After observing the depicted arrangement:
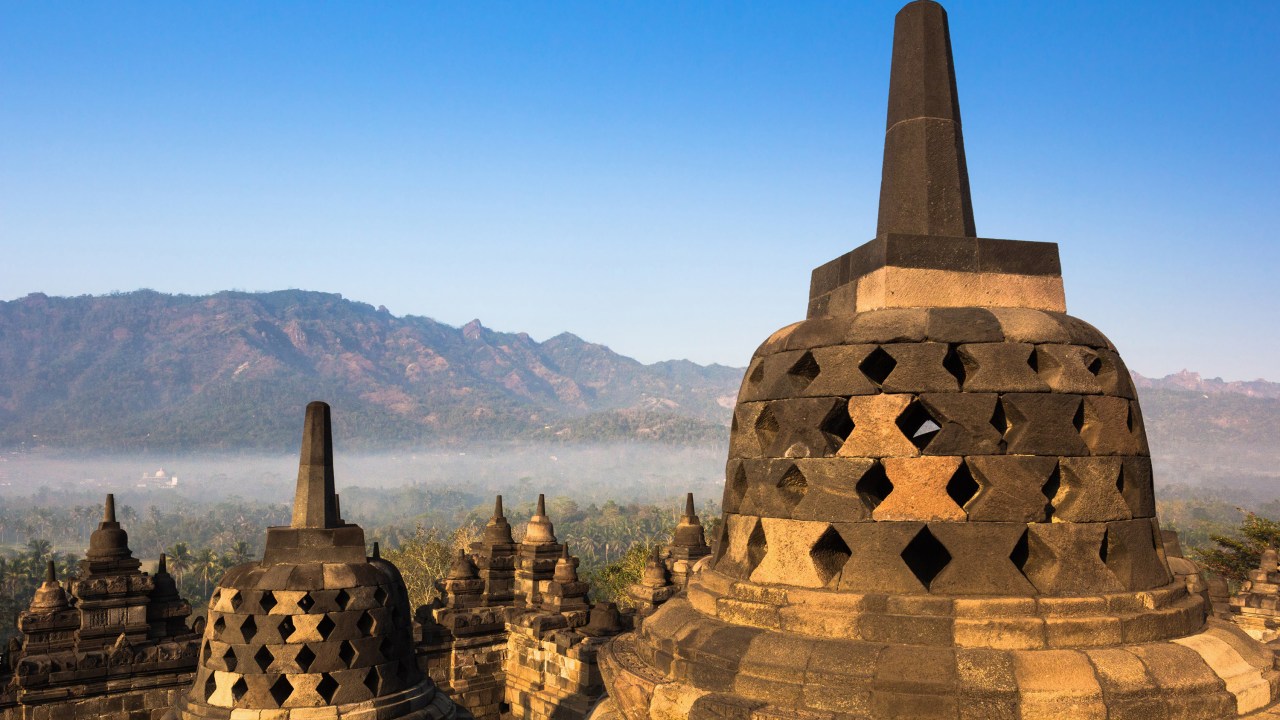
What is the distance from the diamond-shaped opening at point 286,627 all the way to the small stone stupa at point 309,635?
0.01 meters

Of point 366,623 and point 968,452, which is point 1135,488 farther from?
point 366,623

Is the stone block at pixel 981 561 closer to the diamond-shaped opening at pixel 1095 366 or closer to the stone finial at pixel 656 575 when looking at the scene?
the diamond-shaped opening at pixel 1095 366

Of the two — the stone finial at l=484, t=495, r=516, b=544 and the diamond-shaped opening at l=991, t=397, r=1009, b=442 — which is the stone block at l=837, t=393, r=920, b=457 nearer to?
the diamond-shaped opening at l=991, t=397, r=1009, b=442

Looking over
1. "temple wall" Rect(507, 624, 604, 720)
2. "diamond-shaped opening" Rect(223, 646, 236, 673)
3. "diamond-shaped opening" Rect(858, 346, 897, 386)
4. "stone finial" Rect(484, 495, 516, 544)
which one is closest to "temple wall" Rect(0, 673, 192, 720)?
"diamond-shaped opening" Rect(223, 646, 236, 673)

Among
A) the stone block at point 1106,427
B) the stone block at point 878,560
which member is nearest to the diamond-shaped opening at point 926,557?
the stone block at point 878,560

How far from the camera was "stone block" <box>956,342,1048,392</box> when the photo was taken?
487 centimetres

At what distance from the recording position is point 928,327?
5.02 m

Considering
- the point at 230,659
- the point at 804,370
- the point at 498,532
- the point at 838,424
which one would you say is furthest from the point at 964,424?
the point at 498,532

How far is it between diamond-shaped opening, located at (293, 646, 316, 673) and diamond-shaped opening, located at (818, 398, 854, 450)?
6612 millimetres

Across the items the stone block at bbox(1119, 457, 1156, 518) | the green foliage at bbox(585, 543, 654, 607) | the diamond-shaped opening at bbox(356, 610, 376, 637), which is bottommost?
the green foliage at bbox(585, 543, 654, 607)

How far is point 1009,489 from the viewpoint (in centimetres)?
475

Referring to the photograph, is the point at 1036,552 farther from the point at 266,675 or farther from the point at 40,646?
the point at 40,646

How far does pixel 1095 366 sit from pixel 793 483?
6.14 feet

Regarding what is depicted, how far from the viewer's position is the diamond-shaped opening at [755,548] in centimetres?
538
